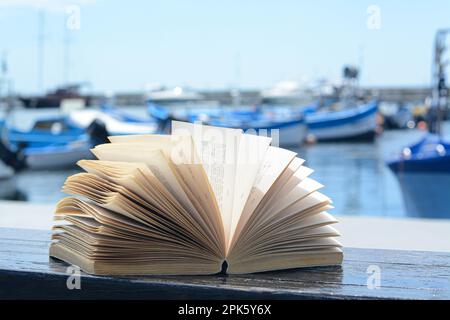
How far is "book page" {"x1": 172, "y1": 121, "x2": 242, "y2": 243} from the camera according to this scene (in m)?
1.22

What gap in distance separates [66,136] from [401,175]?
53.3 ft

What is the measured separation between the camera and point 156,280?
1.14 meters

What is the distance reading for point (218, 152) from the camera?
123 centimetres

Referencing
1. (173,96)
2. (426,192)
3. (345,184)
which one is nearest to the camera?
(426,192)

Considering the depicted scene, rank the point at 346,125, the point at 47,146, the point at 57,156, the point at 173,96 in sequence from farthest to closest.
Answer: the point at 346,125, the point at 173,96, the point at 47,146, the point at 57,156

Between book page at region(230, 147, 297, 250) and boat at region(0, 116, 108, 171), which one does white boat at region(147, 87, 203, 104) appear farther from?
book page at region(230, 147, 297, 250)

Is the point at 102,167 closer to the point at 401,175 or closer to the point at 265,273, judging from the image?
the point at 265,273

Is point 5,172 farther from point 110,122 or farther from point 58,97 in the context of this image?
point 58,97

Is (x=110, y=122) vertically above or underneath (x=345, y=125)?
underneath

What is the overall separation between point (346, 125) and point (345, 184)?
14.9m

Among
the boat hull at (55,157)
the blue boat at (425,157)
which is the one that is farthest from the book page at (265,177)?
the boat hull at (55,157)

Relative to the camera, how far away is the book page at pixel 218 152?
1.22 metres

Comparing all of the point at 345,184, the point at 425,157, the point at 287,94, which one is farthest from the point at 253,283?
the point at 287,94

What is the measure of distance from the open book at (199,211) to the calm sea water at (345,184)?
27.4 feet
